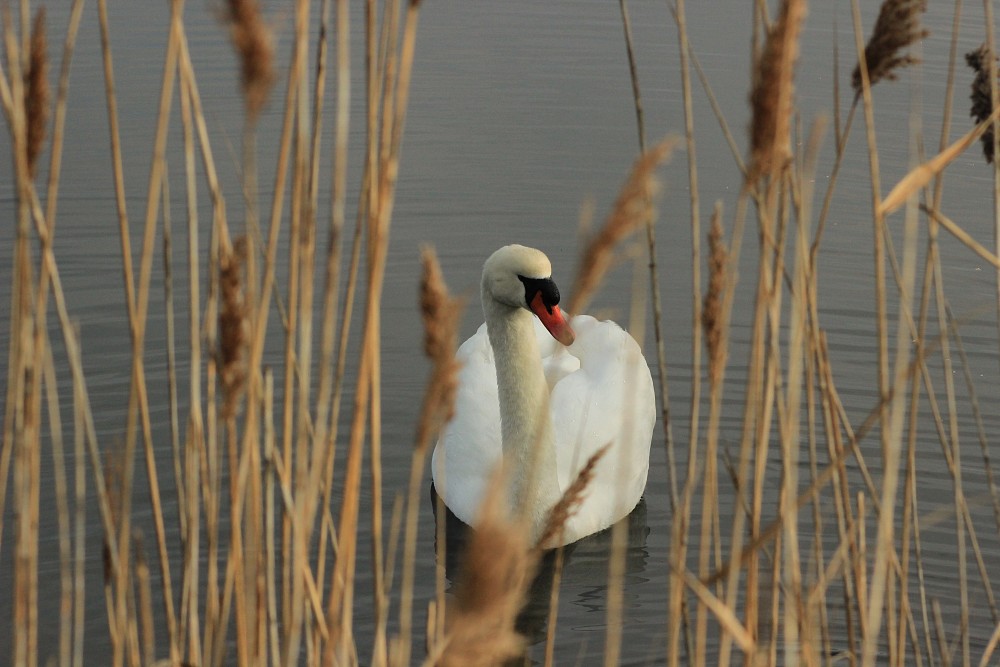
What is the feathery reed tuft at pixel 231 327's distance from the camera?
1659 mm

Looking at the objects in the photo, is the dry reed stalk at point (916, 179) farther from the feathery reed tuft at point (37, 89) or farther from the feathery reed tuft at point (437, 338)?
the feathery reed tuft at point (37, 89)

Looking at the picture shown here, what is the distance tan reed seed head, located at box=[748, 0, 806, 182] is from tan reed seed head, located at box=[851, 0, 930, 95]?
0.79 ft

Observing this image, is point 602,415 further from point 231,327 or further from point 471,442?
point 231,327

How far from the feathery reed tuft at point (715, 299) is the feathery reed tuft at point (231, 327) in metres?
0.58

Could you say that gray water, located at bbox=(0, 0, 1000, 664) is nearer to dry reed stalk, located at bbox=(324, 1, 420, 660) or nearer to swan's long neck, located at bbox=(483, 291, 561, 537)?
swan's long neck, located at bbox=(483, 291, 561, 537)

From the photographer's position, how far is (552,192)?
8.08 metres

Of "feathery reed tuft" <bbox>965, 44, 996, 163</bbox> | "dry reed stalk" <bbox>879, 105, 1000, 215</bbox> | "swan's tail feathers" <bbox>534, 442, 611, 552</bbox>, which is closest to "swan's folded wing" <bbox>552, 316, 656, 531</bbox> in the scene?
"feathery reed tuft" <bbox>965, 44, 996, 163</bbox>

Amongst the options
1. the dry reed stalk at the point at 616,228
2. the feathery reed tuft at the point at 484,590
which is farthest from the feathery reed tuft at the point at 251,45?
the feathery reed tuft at the point at 484,590

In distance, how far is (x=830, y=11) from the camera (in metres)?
10.1

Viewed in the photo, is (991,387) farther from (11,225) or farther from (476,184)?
(11,225)

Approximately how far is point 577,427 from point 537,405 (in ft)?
1.91

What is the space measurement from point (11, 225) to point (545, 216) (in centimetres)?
290

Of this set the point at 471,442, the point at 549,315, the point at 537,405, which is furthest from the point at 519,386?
the point at 471,442

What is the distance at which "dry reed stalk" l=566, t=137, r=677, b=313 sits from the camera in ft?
5.04
